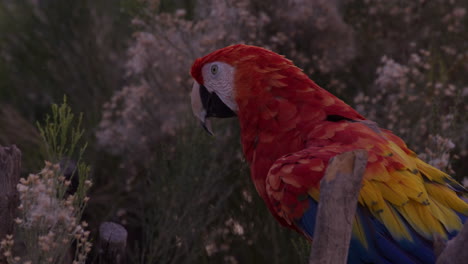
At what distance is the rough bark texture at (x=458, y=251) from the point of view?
35.1 inches

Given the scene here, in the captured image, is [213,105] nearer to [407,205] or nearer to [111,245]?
[111,245]

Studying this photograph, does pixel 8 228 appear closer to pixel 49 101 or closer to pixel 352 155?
pixel 352 155

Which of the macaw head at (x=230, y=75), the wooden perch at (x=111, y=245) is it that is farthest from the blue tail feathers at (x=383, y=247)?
the wooden perch at (x=111, y=245)

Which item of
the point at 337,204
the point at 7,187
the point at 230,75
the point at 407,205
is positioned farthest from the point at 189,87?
the point at 337,204

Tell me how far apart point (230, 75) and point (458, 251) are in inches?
33.0

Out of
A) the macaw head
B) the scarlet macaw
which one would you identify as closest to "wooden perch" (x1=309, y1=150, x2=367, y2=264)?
the scarlet macaw

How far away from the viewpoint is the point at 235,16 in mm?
2424

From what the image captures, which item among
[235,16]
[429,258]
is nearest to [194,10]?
[235,16]

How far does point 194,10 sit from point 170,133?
62 centimetres

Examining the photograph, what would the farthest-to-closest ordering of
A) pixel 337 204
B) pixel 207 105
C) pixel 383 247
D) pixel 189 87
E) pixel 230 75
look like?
pixel 189 87 → pixel 207 105 → pixel 230 75 → pixel 383 247 → pixel 337 204

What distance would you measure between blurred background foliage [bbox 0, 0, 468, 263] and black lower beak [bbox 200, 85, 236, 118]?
33 cm

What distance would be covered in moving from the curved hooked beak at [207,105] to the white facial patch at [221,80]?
25 millimetres

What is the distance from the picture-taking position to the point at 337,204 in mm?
893

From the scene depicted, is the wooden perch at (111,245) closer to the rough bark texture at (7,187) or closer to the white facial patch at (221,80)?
the rough bark texture at (7,187)
